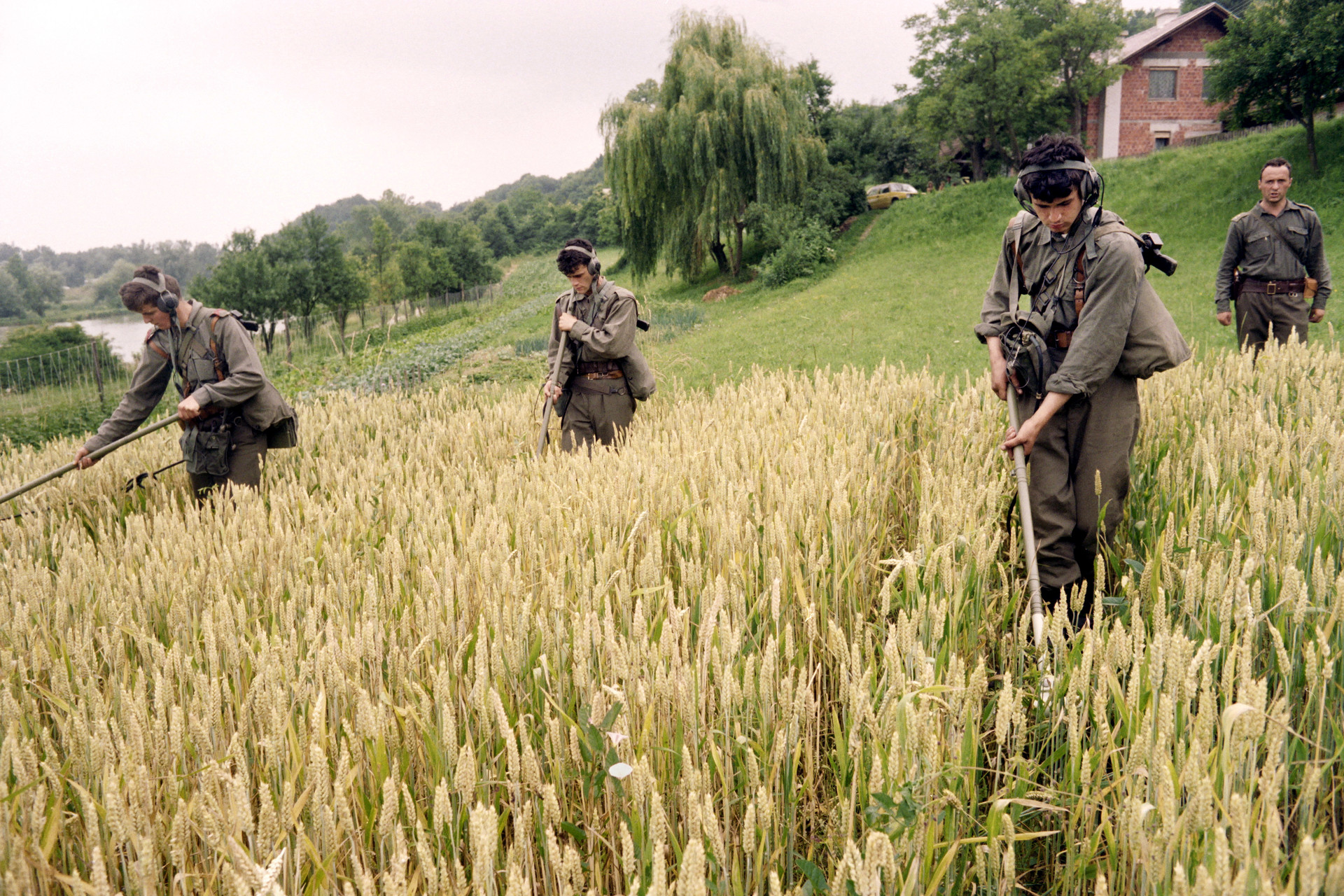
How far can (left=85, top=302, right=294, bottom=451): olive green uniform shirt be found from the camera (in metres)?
5.21

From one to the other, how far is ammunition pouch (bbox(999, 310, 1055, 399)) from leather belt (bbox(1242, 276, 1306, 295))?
480cm

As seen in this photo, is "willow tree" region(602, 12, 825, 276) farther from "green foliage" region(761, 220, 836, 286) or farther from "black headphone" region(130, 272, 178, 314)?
"black headphone" region(130, 272, 178, 314)

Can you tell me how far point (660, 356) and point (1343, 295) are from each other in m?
11.9

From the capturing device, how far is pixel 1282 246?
265 inches

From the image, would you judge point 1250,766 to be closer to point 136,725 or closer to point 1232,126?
point 136,725

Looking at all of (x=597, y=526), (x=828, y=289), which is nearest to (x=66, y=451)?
(x=597, y=526)

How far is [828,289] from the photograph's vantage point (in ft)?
82.2

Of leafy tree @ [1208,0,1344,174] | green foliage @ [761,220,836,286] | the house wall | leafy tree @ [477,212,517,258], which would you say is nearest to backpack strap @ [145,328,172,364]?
green foliage @ [761,220,836,286]

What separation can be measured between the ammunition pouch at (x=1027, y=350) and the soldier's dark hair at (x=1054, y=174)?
54cm

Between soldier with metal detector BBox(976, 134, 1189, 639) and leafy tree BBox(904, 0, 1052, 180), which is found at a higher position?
leafy tree BBox(904, 0, 1052, 180)

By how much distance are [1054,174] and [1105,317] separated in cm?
62

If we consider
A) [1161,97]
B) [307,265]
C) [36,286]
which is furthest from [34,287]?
[1161,97]

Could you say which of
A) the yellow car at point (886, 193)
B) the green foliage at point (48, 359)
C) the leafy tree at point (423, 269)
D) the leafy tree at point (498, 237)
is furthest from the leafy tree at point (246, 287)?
the leafy tree at point (498, 237)

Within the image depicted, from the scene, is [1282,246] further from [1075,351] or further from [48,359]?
[48,359]
